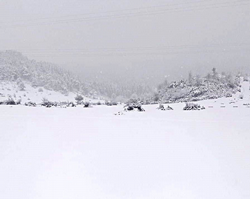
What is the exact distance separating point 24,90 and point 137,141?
154ft

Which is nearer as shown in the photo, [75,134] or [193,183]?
[193,183]

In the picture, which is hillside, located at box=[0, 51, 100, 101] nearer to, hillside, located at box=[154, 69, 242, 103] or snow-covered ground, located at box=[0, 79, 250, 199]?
hillside, located at box=[154, 69, 242, 103]

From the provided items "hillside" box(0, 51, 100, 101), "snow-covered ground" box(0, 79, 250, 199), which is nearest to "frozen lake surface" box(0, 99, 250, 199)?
"snow-covered ground" box(0, 79, 250, 199)

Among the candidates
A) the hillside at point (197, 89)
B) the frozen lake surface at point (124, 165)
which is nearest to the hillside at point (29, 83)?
the hillside at point (197, 89)

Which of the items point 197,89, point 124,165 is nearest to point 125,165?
point 124,165

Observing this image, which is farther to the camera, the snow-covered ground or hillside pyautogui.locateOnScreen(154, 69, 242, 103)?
hillside pyautogui.locateOnScreen(154, 69, 242, 103)

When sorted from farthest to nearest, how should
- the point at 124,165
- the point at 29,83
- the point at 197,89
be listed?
the point at 29,83
the point at 197,89
the point at 124,165

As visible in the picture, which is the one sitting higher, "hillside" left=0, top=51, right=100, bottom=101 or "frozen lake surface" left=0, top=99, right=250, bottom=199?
"hillside" left=0, top=51, right=100, bottom=101

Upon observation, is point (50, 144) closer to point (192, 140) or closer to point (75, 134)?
point (75, 134)

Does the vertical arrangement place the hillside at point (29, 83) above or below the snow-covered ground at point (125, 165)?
above

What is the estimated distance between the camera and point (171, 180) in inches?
119

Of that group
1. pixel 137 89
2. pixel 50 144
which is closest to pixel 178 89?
pixel 50 144

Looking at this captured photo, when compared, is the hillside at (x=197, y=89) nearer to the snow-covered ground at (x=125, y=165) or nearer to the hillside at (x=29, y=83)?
the snow-covered ground at (x=125, y=165)

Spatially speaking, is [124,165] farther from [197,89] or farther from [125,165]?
[197,89]
